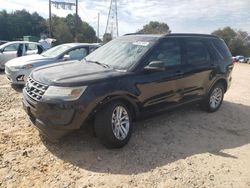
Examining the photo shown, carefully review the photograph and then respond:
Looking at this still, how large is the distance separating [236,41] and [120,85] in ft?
265

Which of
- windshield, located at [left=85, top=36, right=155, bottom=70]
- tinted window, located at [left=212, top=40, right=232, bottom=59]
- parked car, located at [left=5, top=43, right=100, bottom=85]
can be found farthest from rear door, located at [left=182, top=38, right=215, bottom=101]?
parked car, located at [left=5, top=43, right=100, bottom=85]

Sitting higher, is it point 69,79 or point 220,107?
point 69,79

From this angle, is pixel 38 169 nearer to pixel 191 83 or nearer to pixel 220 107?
pixel 191 83

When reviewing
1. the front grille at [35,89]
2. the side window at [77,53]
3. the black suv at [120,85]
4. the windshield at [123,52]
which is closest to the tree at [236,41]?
the side window at [77,53]

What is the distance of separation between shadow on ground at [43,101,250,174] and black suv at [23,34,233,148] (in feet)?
0.98

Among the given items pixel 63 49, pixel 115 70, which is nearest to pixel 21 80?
pixel 63 49

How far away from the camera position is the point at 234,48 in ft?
258

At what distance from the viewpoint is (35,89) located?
4652 millimetres

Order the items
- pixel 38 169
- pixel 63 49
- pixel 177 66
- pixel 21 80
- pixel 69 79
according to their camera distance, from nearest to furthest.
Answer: pixel 38 169, pixel 69 79, pixel 177 66, pixel 21 80, pixel 63 49

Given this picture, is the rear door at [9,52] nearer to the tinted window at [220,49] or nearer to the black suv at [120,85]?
the black suv at [120,85]

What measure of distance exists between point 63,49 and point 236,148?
22.3ft

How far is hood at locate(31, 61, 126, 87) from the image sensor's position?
4.43 m

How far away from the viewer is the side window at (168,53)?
5446mm

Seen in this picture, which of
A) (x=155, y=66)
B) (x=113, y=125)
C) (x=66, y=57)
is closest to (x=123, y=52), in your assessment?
(x=155, y=66)
